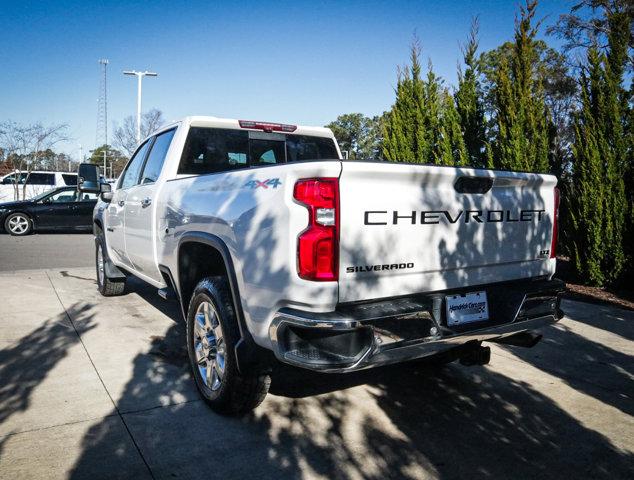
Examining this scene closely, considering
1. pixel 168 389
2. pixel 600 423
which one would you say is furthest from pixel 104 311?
pixel 600 423

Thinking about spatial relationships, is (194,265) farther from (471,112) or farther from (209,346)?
(471,112)

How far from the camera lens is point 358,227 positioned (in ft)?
8.06

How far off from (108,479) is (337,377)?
1.84 meters

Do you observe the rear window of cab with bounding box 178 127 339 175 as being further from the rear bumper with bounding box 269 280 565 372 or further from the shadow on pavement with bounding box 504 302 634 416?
the shadow on pavement with bounding box 504 302 634 416

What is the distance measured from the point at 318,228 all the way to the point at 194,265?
1.46 metres

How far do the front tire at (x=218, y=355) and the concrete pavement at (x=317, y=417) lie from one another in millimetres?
149

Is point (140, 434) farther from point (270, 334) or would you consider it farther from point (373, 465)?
point (373, 465)

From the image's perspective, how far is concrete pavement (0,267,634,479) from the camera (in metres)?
2.58

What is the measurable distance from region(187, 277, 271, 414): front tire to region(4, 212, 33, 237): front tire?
1382 cm

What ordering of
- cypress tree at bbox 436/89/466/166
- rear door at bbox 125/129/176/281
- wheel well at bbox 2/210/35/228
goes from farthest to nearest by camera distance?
wheel well at bbox 2/210/35/228 < cypress tree at bbox 436/89/466/166 < rear door at bbox 125/129/176/281

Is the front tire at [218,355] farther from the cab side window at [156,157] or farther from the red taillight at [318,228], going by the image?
the cab side window at [156,157]

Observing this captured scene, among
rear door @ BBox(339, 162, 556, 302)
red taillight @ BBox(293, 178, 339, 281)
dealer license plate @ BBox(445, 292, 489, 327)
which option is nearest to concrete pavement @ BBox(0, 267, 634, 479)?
dealer license plate @ BBox(445, 292, 489, 327)

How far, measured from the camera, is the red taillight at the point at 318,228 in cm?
238

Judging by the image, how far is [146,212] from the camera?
4.27m
